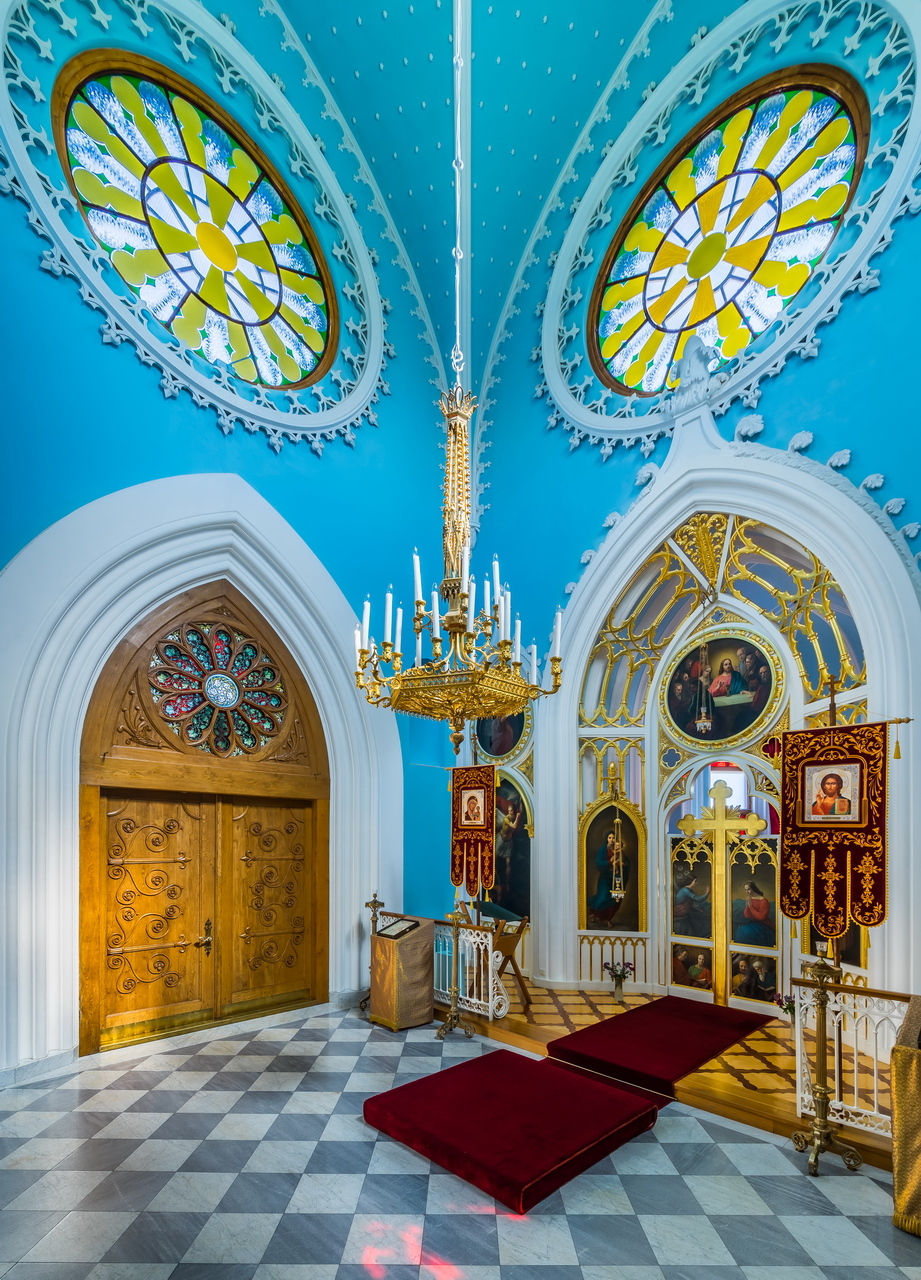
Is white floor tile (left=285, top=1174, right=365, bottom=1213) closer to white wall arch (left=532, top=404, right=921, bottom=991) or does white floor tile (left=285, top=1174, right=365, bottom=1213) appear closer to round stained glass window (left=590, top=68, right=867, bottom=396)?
white wall arch (left=532, top=404, right=921, bottom=991)

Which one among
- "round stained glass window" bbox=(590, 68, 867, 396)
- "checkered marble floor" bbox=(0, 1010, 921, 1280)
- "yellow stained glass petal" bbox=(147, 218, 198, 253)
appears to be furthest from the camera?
"yellow stained glass petal" bbox=(147, 218, 198, 253)

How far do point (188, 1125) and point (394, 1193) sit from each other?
1.67m

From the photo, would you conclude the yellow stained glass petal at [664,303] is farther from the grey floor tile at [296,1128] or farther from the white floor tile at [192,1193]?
the white floor tile at [192,1193]

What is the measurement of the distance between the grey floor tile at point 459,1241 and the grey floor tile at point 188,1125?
1470mm

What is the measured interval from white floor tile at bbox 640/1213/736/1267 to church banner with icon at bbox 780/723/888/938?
1.81 meters

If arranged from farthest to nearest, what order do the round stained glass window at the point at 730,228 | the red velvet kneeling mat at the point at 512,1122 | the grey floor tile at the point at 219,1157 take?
the round stained glass window at the point at 730,228 → the grey floor tile at the point at 219,1157 → the red velvet kneeling mat at the point at 512,1122

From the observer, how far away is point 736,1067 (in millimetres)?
5914

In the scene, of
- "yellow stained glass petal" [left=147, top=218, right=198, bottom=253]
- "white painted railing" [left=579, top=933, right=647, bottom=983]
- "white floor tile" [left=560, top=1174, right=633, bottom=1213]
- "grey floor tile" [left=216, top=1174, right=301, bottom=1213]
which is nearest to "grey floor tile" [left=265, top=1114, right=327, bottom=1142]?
"grey floor tile" [left=216, top=1174, right=301, bottom=1213]

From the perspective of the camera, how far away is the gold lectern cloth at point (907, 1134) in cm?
380

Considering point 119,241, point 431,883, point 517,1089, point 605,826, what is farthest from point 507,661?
point 119,241

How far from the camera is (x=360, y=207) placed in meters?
9.02

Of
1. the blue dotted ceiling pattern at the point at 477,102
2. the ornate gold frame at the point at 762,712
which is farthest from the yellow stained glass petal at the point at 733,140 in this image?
the ornate gold frame at the point at 762,712

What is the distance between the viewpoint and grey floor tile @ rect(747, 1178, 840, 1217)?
3.95m

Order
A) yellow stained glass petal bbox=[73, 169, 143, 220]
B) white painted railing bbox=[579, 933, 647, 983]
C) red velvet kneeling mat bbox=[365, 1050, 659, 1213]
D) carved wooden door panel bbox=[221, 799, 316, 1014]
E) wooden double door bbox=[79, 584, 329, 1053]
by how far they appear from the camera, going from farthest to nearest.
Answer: white painted railing bbox=[579, 933, 647, 983] < carved wooden door panel bbox=[221, 799, 316, 1014] < yellow stained glass petal bbox=[73, 169, 143, 220] < wooden double door bbox=[79, 584, 329, 1053] < red velvet kneeling mat bbox=[365, 1050, 659, 1213]
